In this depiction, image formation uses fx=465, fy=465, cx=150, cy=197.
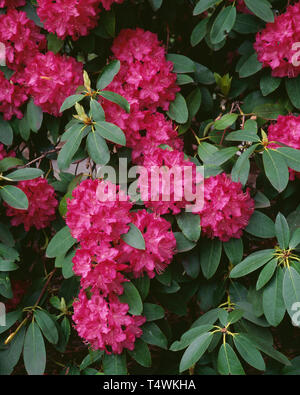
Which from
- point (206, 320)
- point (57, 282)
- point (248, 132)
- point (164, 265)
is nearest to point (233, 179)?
point (248, 132)

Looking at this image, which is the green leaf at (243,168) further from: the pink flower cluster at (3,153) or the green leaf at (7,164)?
the pink flower cluster at (3,153)

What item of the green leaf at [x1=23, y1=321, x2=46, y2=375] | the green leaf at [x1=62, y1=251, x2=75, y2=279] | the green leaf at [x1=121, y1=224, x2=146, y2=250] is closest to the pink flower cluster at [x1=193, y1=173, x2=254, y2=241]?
the green leaf at [x1=121, y1=224, x2=146, y2=250]

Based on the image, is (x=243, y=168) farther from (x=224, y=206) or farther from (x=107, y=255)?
(x=107, y=255)

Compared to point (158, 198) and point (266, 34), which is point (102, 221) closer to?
point (158, 198)

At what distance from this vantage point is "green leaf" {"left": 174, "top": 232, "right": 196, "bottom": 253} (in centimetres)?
Answer: 144

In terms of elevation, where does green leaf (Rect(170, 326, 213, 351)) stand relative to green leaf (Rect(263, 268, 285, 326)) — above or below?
below

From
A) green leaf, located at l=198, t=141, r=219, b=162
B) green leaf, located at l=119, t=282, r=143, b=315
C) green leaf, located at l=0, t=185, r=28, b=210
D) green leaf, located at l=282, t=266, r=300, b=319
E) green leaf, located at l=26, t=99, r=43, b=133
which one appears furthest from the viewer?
green leaf, located at l=26, t=99, r=43, b=133

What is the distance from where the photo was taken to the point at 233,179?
137 cm

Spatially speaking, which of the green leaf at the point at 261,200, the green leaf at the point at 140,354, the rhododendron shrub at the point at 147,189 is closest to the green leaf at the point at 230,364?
the rhododendron shrub at the point at 147,189

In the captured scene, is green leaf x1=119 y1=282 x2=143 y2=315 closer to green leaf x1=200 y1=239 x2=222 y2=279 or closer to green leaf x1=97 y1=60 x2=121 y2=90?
green leaf x1=200 y1=239 x2=222 y2=279

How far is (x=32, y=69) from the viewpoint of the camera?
1590mm

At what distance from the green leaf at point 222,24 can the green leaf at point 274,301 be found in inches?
30.5

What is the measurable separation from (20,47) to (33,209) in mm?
562

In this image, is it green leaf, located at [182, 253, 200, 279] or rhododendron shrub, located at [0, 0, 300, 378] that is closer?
rhododendron shrub, located at [0, 0, 300, 378]
